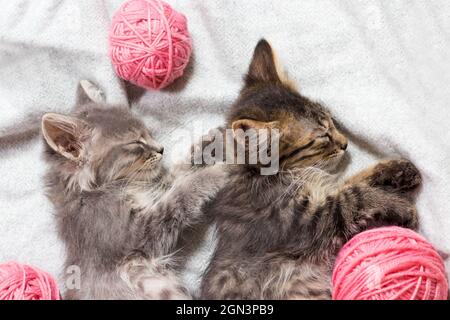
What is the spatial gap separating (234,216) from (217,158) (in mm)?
264

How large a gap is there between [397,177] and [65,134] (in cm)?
118

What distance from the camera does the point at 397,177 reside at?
2207 mm

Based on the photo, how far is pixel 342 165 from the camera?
2.38m

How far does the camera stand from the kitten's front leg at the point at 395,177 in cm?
221

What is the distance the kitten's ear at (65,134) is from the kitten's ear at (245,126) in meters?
0.55

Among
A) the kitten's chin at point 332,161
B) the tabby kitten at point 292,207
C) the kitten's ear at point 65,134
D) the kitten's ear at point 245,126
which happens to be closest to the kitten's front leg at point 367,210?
the tabby kitten at point 292,207

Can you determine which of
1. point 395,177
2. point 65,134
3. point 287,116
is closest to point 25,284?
point 65,134

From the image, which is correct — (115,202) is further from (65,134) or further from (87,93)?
(87,93)

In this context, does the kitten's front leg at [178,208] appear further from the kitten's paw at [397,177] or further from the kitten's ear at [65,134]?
the kitten's paw at [397,177]

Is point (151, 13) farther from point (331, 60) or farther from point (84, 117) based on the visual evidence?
point (331, 60)

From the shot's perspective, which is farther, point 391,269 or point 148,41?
point 148,41

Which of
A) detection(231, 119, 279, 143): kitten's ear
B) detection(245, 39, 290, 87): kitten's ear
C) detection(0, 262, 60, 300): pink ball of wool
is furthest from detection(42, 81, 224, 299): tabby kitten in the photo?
detection(245, 39, 290, 87): kitten's ear

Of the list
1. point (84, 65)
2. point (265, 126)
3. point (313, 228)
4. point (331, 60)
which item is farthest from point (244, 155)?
point (84, 65)

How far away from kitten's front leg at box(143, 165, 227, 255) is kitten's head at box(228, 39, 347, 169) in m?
0.23
